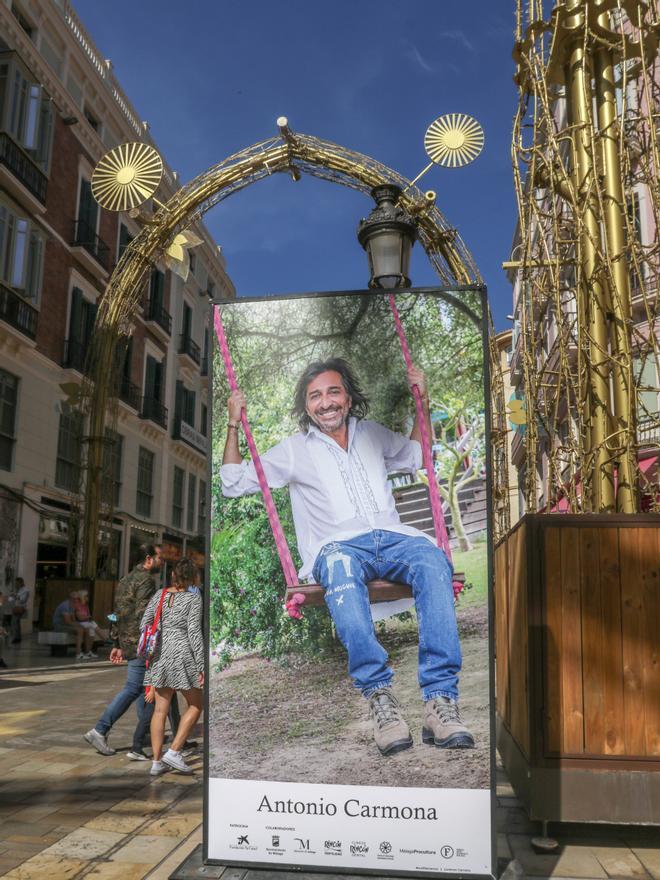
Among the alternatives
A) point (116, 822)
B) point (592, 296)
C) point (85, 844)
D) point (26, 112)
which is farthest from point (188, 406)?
point (85, 844)

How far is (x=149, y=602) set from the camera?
6973mm

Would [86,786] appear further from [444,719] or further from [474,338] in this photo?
[474,338]

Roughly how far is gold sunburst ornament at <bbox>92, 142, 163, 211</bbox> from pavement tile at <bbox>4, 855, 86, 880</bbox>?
41.8 feet

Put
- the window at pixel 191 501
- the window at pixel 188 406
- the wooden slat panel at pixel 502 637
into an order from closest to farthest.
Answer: the wooden slat panel at pixel 502 637 < the window at pixel 188 406 < the window at pixel 191 501

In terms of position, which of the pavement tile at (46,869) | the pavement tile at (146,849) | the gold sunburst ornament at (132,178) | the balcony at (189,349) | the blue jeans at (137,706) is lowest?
the pavement tile at (146,849)

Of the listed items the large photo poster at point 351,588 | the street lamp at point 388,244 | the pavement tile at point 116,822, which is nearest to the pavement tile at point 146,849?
the pavement tile at point 116,822

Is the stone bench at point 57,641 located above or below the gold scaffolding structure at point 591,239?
below

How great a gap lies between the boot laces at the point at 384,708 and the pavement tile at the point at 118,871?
151cm

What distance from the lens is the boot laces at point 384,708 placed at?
3.68 metres

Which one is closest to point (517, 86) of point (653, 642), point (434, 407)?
point (434, 407)

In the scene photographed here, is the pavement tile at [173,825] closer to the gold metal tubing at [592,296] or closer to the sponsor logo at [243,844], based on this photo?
the sponsor logo at [243,844]

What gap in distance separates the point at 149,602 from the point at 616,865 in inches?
162

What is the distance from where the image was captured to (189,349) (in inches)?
1367

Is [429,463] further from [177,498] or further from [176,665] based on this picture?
[177,498]
